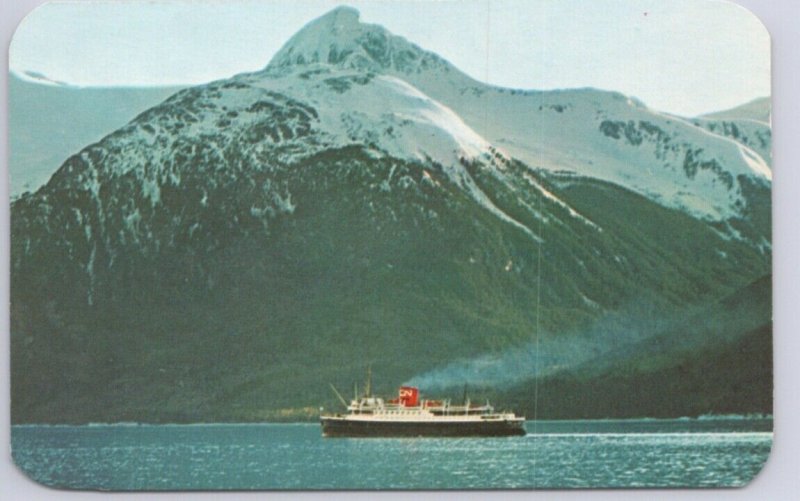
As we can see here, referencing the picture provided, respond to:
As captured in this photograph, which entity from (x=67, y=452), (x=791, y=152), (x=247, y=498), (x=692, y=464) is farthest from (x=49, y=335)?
(x=791, y=152)

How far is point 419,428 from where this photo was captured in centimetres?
687

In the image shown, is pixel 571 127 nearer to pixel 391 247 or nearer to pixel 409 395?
pixel 391 247

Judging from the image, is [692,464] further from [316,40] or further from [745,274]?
[316,40]

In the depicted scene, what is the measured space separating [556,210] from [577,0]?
2.63ft

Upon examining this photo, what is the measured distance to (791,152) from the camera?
22.5 ft

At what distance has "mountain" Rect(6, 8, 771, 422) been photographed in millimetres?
6824

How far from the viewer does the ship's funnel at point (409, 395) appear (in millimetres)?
6828

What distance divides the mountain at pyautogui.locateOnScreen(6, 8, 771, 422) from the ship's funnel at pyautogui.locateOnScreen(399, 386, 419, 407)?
0.05 metres

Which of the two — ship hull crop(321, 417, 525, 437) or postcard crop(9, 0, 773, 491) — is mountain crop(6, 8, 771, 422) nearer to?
postcard crop(9, 0, 773, 491)

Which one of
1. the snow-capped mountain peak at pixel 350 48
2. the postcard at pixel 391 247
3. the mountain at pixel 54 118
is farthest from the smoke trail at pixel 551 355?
the mountain at pixel 54 118

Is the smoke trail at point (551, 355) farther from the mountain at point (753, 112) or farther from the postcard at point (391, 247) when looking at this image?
the mountain at point (753, 112)

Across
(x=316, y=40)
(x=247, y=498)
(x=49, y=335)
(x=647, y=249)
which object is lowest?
(x=247, y=498)

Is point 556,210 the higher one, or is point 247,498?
point 556,210

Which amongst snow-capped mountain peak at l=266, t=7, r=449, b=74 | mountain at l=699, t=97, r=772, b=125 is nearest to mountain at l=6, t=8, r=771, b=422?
snow-capped mountain peak at l=266, t=7, r=449, b=74
